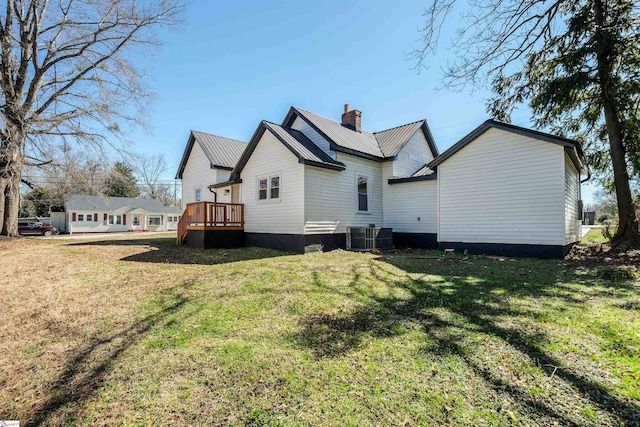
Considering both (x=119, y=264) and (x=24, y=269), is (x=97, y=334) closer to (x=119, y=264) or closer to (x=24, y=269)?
(x=119, y=264)

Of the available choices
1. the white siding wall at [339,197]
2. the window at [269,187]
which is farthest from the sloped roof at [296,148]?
the window at [269,187]

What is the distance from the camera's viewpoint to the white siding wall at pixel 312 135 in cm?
1314

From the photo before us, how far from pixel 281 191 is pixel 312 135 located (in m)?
3.41

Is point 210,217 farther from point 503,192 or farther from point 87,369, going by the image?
point 503,192

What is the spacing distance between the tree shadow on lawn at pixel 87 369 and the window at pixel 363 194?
10120 millimetres

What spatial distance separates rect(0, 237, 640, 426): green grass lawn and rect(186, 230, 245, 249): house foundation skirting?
5.54 meters

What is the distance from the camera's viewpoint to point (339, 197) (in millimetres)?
A: 12820

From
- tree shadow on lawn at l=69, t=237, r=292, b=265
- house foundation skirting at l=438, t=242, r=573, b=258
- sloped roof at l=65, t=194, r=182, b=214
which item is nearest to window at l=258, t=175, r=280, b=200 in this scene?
tree shadow on lawn at l=69, t=237, r=292, b=265

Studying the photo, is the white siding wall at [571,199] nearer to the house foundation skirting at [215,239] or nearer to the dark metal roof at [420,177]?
the dark metal roof at [420,177]

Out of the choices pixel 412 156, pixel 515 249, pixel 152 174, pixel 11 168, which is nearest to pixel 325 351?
pixel 515 249

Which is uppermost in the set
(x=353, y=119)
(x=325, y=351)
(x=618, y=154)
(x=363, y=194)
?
(x=353, y=119)

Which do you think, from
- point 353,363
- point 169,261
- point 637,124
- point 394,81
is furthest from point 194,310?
point 637,124

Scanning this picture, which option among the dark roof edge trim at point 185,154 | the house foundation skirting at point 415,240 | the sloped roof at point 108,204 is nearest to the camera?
the house foundation skirting at point 415,240

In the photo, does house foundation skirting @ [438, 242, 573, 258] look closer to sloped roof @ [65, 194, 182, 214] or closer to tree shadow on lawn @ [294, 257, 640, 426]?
tree shadow on lawn @ [294, 257, 640, 426]
